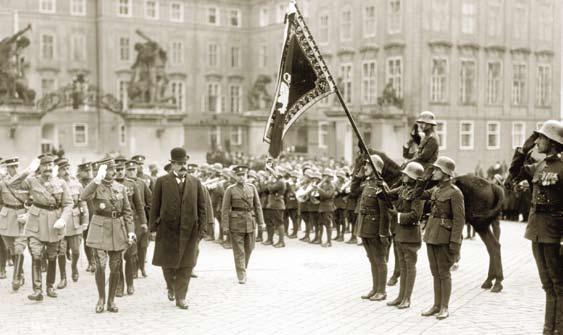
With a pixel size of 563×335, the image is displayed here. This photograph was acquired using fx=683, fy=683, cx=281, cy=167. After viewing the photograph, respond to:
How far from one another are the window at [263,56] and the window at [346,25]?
16.2m

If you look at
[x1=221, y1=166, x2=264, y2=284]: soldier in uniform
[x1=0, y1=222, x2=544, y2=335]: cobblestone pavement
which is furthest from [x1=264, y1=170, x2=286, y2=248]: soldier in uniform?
[x1=221, y1=166, x2=264, y2=284]: soldier in uniform

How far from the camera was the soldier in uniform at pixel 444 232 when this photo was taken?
9398 millimetres

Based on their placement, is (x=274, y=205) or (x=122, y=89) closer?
(x=274, y=205)

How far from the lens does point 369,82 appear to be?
41.9m

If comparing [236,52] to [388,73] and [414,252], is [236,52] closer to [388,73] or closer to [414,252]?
[388,73]

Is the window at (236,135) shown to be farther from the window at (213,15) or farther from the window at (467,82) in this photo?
the window at (467,82)

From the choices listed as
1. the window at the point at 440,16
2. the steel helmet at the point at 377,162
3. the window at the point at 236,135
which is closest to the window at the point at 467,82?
the window at the point at 440,16

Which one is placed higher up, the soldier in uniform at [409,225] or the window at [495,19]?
the window at [495,19]

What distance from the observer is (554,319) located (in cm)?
792

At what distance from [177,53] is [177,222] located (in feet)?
162

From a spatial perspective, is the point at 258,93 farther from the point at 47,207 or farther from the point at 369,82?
the point at 47,207

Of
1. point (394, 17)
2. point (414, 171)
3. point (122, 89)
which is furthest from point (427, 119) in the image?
point (122, 89)

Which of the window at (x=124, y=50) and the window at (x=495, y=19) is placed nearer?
the window at (x=495, y=19)

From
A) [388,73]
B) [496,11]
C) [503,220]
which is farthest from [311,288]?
[496,11]
